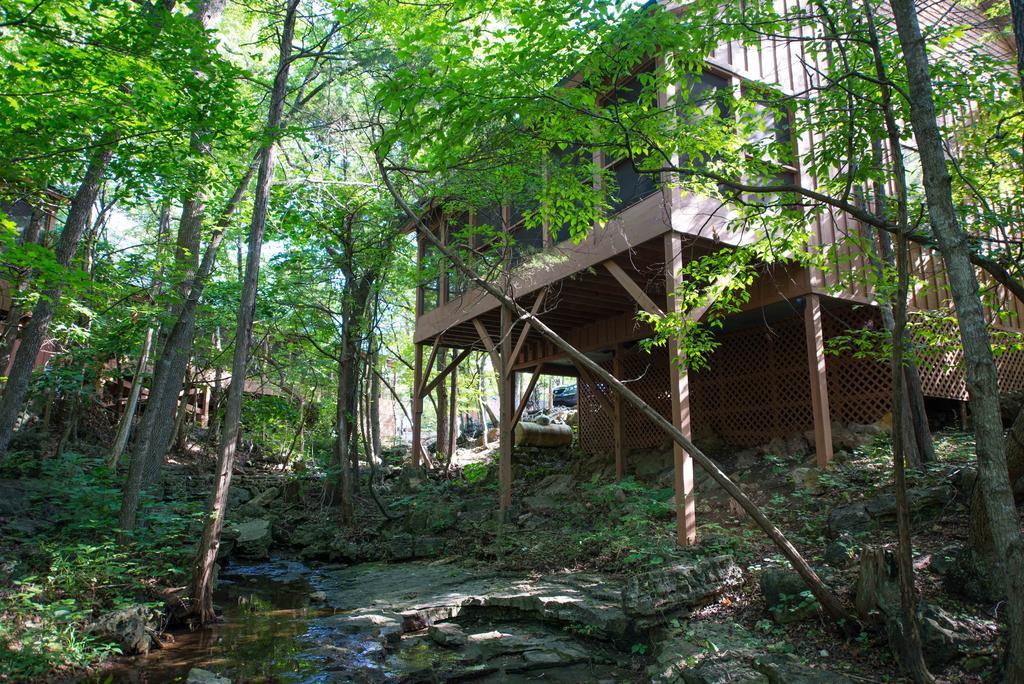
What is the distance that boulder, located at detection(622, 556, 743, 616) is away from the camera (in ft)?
17.4

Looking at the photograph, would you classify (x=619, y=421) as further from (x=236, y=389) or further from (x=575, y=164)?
(x=236, y=389)

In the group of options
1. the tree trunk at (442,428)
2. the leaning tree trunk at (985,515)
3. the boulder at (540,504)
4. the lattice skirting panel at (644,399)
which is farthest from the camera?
the tree trunk at (442,428)

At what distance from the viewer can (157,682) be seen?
4.88 meters

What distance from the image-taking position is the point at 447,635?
575cm

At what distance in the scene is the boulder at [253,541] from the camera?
11297 mm

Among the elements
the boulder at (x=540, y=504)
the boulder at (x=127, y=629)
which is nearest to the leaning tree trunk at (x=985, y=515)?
the boulder at (x=127, y=629)

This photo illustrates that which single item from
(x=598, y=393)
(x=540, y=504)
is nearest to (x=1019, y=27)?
(x=540, y=504)

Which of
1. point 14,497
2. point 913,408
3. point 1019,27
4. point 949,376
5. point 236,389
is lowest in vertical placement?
point 14,497

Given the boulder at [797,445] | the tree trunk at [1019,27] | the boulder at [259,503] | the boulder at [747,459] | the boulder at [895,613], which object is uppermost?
the tree trunk at [1019,27]

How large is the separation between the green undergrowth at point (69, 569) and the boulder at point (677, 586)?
4417mm

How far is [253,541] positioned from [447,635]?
23.3 feet

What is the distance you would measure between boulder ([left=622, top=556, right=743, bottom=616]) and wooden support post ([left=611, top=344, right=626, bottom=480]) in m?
6.48

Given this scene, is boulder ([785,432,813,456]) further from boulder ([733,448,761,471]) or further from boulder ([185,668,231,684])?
boulder ([185,668,231,684])

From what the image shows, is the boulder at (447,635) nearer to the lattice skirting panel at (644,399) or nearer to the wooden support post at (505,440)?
the wooden support post at (505,440)
